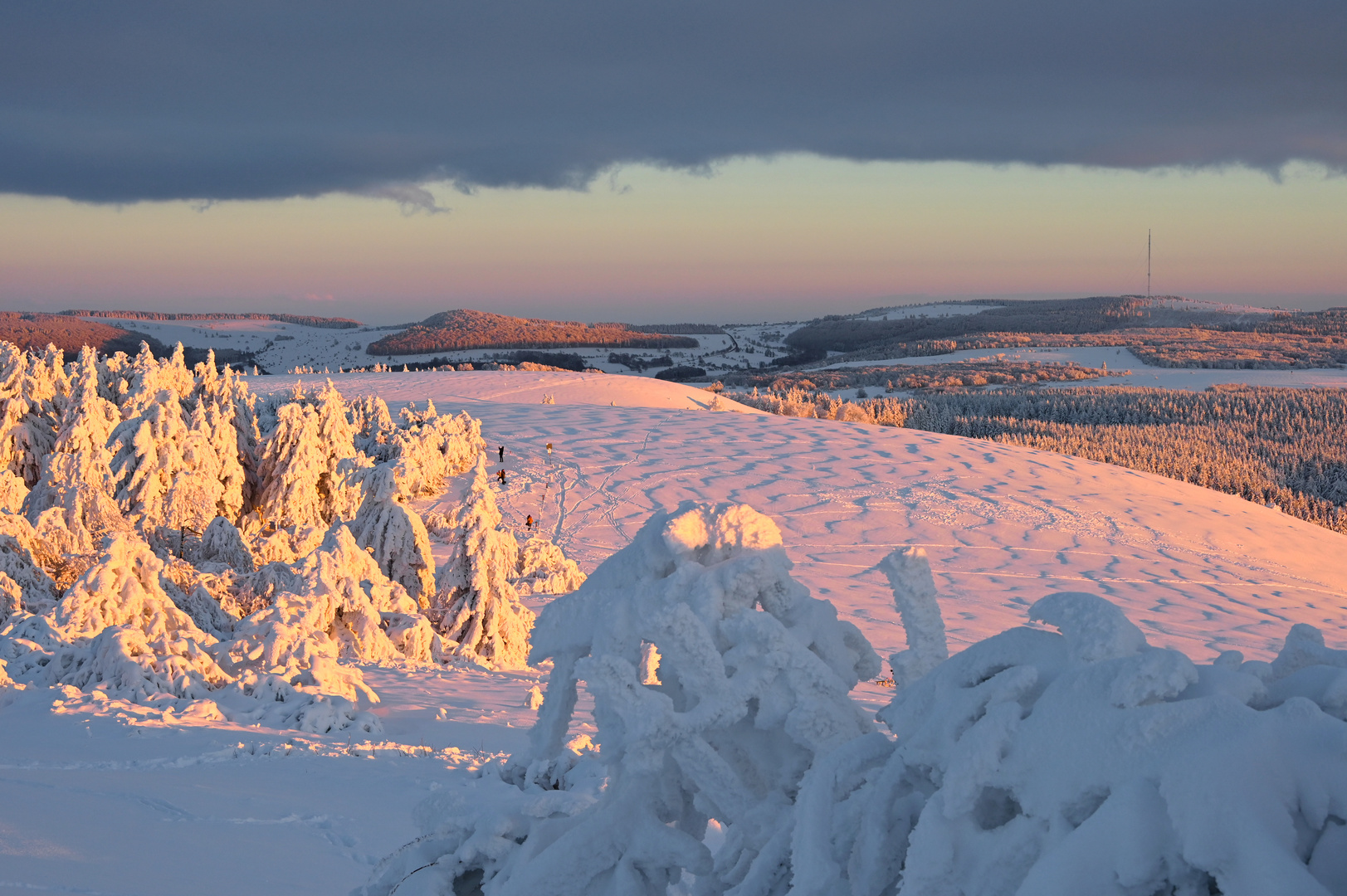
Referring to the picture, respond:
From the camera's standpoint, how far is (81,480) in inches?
463

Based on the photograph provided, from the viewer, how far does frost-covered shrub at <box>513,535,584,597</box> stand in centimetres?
1292

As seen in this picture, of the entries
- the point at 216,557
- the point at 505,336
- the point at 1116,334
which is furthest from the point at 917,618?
the point at 1116,334

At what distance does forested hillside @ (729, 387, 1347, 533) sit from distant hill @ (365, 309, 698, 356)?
2430 inches

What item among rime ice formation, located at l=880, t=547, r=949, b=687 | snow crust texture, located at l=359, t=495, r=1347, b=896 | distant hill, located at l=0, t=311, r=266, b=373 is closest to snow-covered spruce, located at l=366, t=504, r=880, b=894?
snow crust texture, located at l=359, t=495, r=1347, b=896

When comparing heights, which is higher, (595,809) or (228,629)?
(595,809)

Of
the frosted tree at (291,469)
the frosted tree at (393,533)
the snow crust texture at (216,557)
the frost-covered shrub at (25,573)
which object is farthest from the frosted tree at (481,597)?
the frost-covered shrub at (25,573)

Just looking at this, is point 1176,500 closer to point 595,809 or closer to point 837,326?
point 595,809

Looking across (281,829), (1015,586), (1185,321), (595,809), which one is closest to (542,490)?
(1015,586)

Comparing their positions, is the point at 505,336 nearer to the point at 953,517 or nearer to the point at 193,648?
the point at 953,517

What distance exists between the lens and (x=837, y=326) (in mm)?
143125

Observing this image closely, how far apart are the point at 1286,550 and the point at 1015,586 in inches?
280

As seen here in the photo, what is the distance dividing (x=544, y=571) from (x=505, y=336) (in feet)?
308

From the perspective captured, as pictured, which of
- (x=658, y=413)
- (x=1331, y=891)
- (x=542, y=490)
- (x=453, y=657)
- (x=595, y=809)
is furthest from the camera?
(x=658, y=413)

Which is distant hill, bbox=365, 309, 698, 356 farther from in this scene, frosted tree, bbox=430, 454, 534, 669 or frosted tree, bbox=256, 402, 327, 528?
frosted tree, bbox=430, 454, 534, 669
